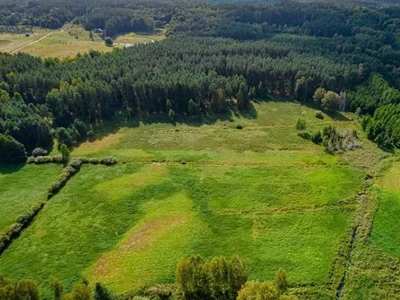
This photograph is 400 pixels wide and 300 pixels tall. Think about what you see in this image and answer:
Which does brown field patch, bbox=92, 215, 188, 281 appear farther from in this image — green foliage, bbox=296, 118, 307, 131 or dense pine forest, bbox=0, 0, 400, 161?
green foliage, bbox=296, 118, 307, 131

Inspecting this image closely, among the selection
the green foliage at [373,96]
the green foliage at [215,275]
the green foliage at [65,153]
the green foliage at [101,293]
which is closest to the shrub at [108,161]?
the green foliage at [65,153]

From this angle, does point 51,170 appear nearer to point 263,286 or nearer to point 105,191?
point 105,191

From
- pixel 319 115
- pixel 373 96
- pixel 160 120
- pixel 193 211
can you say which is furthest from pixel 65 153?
pixel 373 96

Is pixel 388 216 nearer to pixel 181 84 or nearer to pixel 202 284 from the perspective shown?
pixel 202 284

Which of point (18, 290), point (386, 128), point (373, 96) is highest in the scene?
point (18, 290)

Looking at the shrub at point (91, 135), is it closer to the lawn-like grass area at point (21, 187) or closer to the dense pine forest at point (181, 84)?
the dense pine forest at point (181, 84)

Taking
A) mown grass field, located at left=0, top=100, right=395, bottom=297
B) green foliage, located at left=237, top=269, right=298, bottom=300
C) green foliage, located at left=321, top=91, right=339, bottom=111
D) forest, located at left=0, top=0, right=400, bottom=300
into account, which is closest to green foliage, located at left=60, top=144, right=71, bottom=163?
forest, located at left=0, top=0, right=400, bottom=300

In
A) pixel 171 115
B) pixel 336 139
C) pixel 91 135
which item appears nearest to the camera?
pixel 336 139
